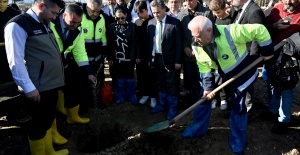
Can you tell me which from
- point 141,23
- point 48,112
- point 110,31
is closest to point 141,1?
point 141,23

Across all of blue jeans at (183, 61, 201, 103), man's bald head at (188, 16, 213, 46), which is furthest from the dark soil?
man's bald head at (188, 16, 213, 46)

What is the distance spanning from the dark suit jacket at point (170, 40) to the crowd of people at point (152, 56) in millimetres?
17

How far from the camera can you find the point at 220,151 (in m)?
3.57

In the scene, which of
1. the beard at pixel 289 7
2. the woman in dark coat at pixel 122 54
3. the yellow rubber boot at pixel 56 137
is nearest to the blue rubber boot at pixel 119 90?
the woman in dark coat at pixel 122 54

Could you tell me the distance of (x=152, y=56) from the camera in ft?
15.3

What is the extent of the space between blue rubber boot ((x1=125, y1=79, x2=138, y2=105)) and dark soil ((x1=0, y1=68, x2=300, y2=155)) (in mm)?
202

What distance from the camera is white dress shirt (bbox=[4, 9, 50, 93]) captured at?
2.66 meters

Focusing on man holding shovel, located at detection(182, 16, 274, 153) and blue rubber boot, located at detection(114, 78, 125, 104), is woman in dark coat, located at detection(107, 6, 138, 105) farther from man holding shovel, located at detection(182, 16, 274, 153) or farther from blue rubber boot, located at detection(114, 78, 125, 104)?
man holding shovel, located at detection(182, 16, 274, 153)

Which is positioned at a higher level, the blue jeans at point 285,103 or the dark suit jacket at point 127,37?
the dark suit jacket at point 127,37

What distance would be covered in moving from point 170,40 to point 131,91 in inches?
58.3

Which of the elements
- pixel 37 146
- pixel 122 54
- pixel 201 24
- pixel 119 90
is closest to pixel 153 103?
pixel 119 90

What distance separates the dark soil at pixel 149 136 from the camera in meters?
3.67

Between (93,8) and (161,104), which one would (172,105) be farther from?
(93,8)

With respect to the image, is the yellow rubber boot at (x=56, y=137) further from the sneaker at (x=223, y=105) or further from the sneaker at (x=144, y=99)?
the sneaker at (x=223, y=105)
